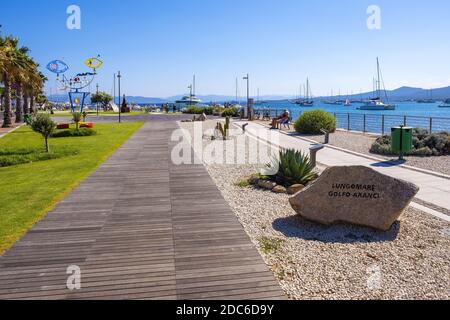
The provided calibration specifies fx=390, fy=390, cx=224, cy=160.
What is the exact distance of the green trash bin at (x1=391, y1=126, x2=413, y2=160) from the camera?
41.3 ft

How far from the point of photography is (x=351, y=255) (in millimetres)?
5098

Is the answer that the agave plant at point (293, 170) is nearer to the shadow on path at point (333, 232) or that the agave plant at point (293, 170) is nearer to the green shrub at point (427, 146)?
the shadow on path at point (333, 232)

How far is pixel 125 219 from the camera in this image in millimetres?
6590

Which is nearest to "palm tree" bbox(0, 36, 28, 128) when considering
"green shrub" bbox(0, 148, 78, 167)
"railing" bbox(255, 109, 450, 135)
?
"green shrub" bbox(0, 148, 78, 167)

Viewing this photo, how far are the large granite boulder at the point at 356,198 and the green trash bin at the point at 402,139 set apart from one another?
7.38 metres

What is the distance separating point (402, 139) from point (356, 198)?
24.9ft

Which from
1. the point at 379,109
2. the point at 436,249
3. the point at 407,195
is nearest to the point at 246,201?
the point at 407,195

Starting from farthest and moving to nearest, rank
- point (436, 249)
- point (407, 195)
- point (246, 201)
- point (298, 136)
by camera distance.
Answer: point (298, 136) → point (246, 201) → point (407, 195) → point (436, 249)

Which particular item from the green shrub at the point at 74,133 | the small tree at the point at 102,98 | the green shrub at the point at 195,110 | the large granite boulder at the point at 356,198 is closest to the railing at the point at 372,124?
the green shrub at the point at 195,110

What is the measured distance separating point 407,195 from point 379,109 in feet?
439

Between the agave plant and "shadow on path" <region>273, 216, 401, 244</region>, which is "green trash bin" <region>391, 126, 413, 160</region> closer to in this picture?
the agave plant

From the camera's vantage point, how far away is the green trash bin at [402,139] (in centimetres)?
1259

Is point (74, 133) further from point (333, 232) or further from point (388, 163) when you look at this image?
point (333, 232)
